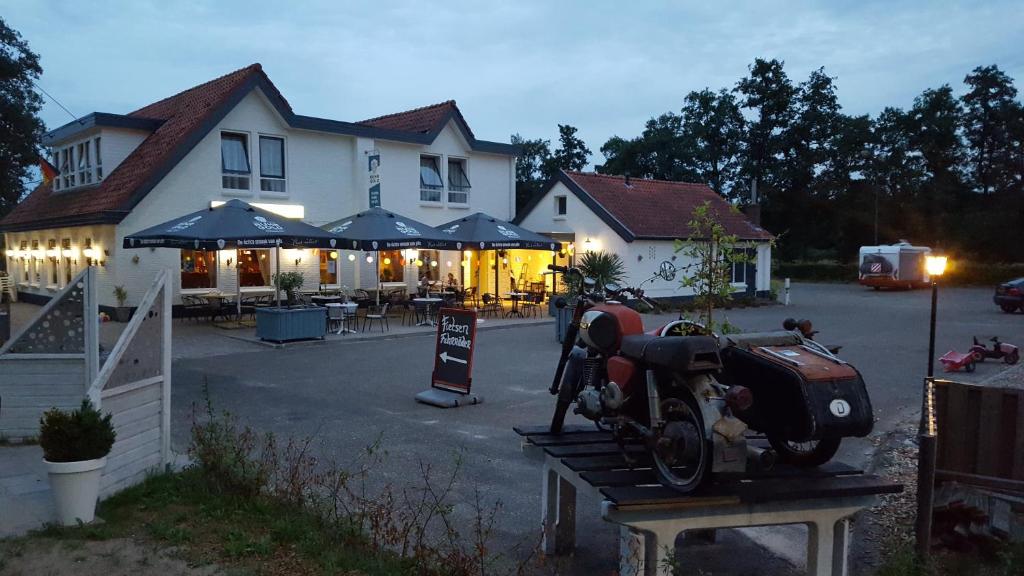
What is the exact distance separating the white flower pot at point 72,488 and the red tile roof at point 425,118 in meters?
21.6

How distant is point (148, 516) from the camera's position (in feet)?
16.9

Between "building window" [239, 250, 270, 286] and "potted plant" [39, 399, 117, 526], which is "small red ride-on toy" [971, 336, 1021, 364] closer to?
"potted plant" [39, 399, 117, 526]

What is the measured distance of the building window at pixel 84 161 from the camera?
896 inches

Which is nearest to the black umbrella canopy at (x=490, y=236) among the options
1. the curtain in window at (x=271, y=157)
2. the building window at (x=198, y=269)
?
the curtain in window at (x=271, y=157)

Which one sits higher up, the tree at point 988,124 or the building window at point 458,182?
the tree at point 988,124

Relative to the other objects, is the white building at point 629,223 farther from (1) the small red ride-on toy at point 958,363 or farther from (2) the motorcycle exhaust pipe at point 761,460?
(2) the motorcycle exhaust pipe at point 761,460

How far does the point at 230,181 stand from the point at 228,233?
564 cm

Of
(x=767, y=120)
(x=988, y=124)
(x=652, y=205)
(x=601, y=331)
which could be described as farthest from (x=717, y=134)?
(x=601, y=331)

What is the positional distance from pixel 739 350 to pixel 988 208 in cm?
5670

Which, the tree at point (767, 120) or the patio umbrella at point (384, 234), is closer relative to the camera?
the patio umbrella at point (384, 234)

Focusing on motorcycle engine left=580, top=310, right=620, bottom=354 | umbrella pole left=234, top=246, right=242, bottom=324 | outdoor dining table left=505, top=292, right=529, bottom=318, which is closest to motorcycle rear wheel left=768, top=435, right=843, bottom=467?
motorcycle engine left=580, top=310, right=620, bottom=354

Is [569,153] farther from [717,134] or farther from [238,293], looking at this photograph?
[238,293]

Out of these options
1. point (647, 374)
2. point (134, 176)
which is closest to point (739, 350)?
point (647, 374)

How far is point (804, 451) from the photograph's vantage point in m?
4.24
